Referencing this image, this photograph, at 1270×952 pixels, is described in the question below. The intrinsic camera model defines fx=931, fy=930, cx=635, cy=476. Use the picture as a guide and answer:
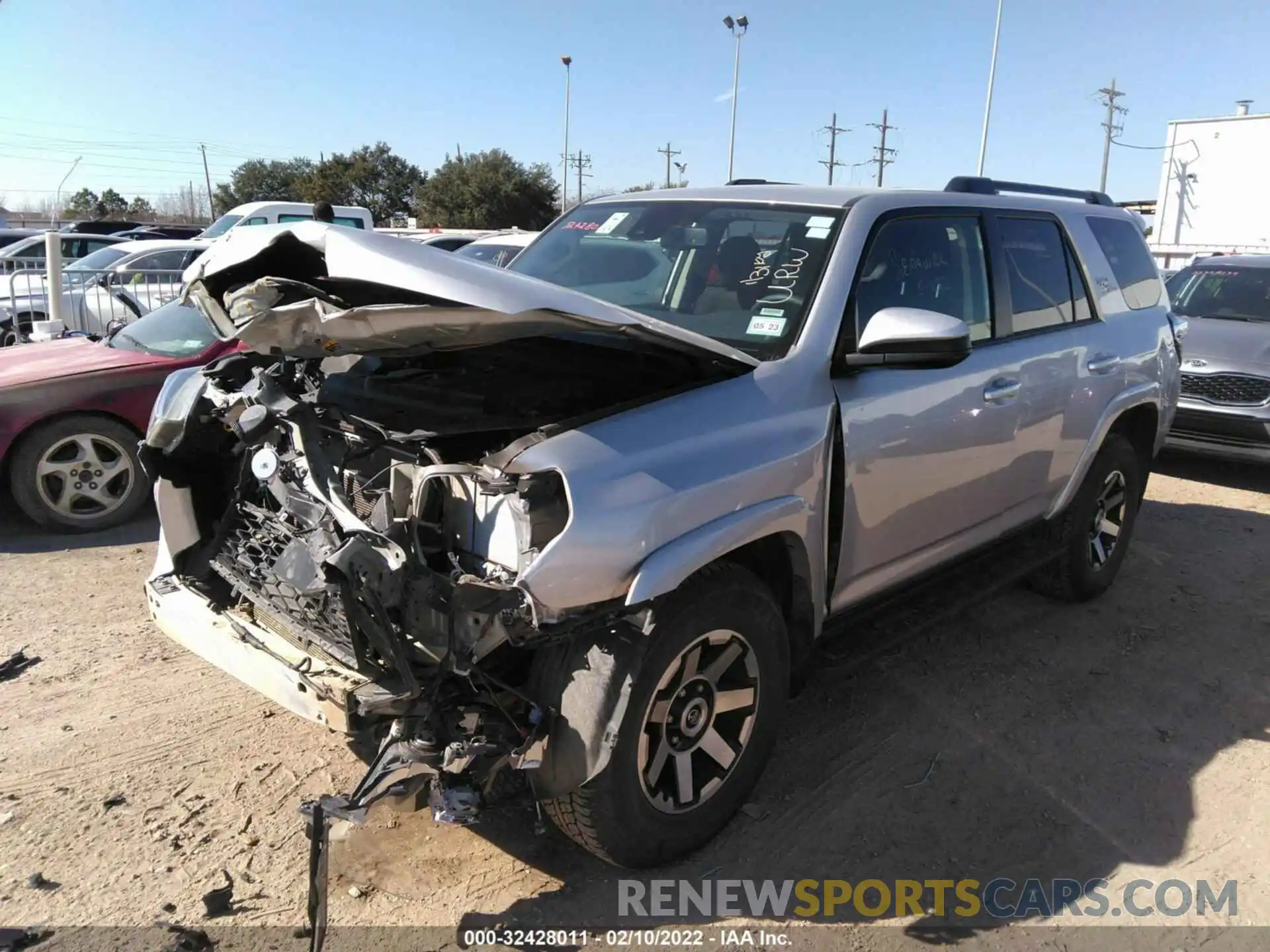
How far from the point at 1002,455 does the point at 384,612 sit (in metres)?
2.76

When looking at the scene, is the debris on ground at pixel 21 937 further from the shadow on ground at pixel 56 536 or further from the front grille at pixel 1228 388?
the front grille at pixel 1228 388

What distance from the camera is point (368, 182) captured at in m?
51.8

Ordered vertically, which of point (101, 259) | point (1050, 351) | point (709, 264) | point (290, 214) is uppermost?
point (290, 214)

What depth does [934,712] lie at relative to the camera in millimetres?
3930

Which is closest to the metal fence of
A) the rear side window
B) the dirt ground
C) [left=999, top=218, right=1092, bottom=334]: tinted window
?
the dirt ground

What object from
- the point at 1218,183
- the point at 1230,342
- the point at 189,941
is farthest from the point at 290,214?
the point at 1218,183

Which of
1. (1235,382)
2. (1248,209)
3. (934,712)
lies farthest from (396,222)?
(934,712)

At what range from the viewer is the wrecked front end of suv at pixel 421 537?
235 centimetres

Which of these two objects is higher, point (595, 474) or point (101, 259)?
point (101, 259)

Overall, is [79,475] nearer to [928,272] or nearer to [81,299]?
[81,299]

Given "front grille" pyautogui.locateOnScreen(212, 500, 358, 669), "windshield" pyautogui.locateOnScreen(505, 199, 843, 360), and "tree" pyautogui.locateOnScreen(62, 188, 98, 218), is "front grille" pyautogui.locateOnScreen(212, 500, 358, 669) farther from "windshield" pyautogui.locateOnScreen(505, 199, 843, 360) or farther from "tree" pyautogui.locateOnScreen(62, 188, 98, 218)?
"tree" pyautogui.locateOnScreen(62, 188, 98, 218)

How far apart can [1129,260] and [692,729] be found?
12.9 ft

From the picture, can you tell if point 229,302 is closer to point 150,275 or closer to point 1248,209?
point 150,275

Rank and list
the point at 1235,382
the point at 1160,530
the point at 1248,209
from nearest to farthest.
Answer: the point at 1160,530 → the point at 1235,382 → the point at 1248,209
